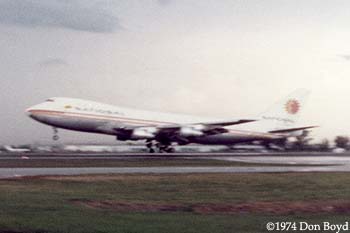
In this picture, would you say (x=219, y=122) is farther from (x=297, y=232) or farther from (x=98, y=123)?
(x=297, y=232)

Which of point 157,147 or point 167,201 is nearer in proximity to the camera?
point 167,201

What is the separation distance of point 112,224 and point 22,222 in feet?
7.00

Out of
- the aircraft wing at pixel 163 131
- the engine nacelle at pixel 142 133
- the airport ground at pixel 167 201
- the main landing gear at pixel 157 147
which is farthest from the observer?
the main landing gear at pixel 157 147

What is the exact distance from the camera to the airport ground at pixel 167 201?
16.5 m

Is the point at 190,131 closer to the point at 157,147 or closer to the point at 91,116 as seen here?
the point at 157,147

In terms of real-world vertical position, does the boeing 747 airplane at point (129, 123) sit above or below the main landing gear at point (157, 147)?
above

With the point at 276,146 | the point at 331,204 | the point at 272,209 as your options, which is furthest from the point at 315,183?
the point at 276,146

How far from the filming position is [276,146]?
362ft

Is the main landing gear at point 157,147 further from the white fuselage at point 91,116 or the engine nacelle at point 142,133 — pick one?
the engine nacelle at point 142,133

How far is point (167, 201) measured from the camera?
74.0ft

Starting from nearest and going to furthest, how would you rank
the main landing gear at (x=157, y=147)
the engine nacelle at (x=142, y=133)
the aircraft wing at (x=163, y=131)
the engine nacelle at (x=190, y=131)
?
the engine nacelle at (x=142, y=133)
the aircraft wing at (x=163, y=131)
the engine nacelle at (x=190, y=131)
the main landing gear at (x=157, y=147)

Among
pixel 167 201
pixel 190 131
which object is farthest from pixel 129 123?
pixel 167 201

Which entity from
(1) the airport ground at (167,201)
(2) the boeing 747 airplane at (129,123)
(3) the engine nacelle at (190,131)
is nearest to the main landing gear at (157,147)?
(2) the boeing 747 airplane at (129,123)

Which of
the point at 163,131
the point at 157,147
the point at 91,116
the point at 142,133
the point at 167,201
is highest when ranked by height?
the point at 91,116
